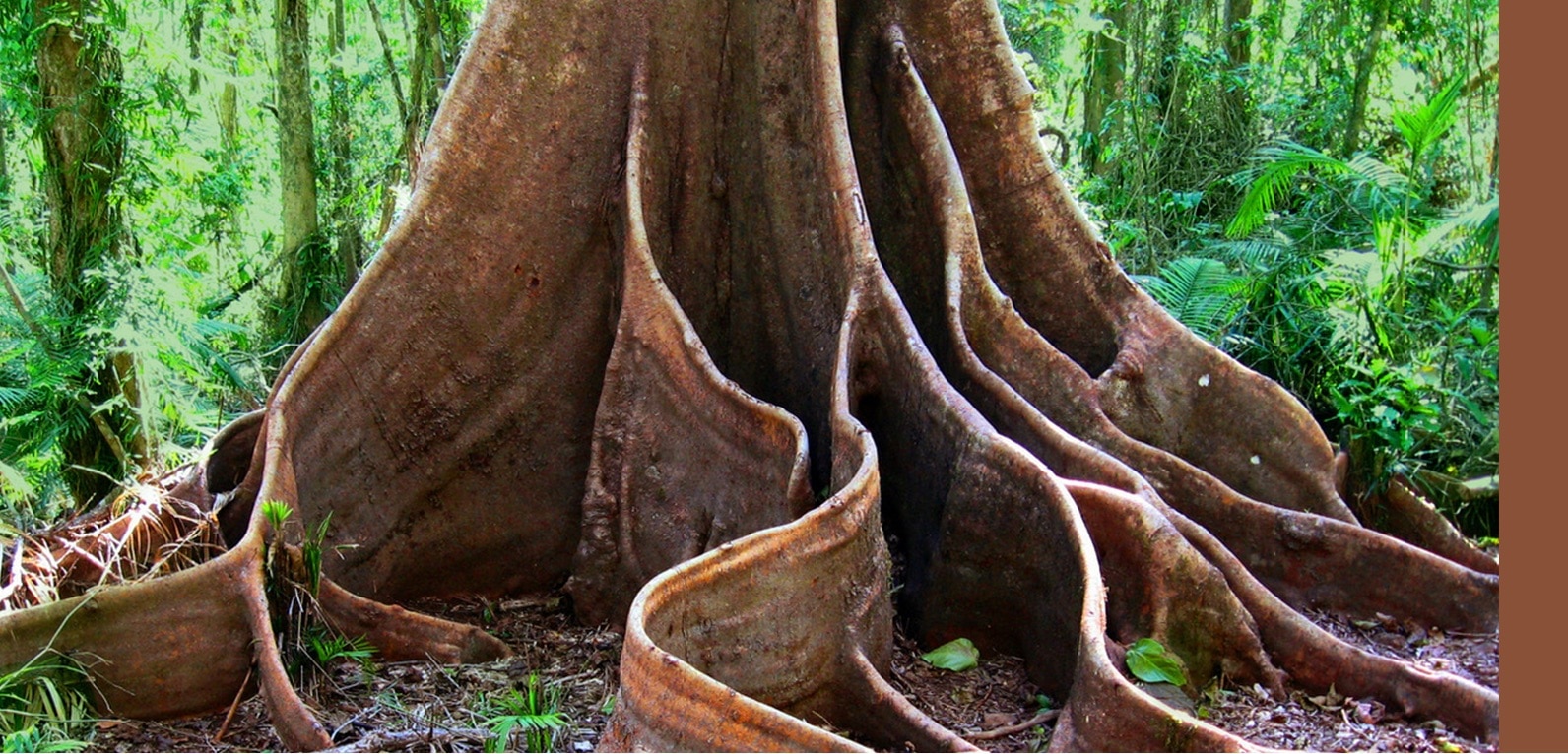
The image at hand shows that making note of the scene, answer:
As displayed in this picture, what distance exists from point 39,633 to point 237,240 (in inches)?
374

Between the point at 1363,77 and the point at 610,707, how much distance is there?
9.26 m

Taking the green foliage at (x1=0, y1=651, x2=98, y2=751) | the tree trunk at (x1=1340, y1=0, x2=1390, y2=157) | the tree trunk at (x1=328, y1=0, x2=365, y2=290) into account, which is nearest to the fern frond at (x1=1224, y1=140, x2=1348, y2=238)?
the tree trunk at (x1=1340, y1=0, x2=1390, y2=157)

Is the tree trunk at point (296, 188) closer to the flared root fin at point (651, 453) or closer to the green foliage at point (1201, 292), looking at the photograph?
the flared root fin at point (651, 453)

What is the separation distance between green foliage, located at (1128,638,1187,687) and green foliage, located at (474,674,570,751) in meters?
1.92

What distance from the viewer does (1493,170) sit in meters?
8.07

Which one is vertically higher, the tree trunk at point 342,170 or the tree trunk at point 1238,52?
the tree trunk at point 1238,52

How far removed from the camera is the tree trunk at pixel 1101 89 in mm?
12312

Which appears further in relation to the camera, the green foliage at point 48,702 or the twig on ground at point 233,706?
the twig on ground at point 233,706

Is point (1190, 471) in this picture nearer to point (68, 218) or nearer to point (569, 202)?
point (569, 202)

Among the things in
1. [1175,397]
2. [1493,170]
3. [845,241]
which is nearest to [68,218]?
[845,241]

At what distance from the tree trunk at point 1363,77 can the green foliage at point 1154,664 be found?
7931mm

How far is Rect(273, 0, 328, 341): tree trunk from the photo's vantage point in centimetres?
1013

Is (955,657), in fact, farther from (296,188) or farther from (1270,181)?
(296,188)

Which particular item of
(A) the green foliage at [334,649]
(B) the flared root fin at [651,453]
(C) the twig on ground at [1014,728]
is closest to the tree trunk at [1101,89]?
(B) the flared root fin at [651,453]
